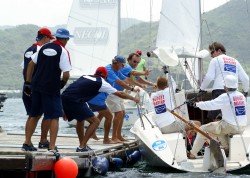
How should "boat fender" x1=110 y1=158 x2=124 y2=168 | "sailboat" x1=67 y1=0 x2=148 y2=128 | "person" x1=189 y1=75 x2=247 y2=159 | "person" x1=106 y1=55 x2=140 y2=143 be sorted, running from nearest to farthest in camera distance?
"person" x1=189 y1=75 x2=247 y2=159 < "boat fender" x1=110 y1=158 x2=124 y2=168 < "person" x1=106 y1=55 x2=140 y2=143 < "sailboat" x1=67 y1=0 x2=148 y2=128

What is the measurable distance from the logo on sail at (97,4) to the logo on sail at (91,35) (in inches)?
40.2

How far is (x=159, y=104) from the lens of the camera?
13.4 m

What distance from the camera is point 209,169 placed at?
11750mm

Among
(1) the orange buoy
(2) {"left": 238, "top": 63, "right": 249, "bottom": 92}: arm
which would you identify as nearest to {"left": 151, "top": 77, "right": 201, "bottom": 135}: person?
(2) {"left": 238, "top": 63, "right": 249, "bottom": 92}: arm

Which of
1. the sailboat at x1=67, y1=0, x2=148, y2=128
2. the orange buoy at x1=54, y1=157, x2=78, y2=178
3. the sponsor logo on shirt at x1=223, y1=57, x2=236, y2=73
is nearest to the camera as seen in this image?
the orange buoy at x1=54, y1=157, x2=78, y2=178

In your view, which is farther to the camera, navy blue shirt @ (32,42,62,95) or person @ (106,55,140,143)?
person @ (106,55,140,143)

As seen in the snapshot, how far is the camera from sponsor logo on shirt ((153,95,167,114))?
13.4 m

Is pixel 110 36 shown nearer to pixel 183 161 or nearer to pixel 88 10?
pixel 88 10

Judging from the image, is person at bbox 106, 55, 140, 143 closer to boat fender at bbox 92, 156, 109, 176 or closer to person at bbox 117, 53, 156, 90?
person at bbox 117, 53, 156, 90

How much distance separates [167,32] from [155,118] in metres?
4.70

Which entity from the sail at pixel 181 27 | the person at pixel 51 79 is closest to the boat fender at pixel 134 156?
the sail at pixel 181 27

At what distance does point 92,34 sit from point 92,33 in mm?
57

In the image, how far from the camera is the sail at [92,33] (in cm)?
3084

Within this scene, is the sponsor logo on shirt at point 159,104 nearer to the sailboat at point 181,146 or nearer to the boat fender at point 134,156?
the sailboat at point 181,146
